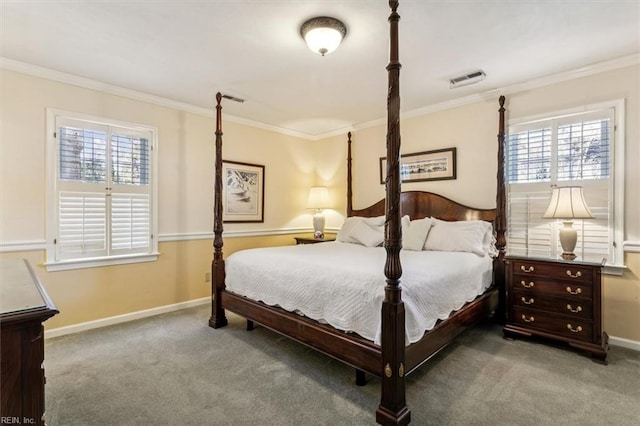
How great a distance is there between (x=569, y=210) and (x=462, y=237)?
905 millimetres

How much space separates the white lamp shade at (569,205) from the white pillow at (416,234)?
3.72ft

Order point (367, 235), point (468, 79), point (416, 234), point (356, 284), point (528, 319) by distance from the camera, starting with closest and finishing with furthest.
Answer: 1. point (356, 284)
2. point (528, 319)
3. point (468, 79)
4. point (416, 234)
5. point (367, 235)

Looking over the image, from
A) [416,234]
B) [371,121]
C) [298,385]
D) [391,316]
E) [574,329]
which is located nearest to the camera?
[391,316]

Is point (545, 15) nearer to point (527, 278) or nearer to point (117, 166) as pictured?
point (527, 278)

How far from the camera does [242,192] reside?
14.6ft

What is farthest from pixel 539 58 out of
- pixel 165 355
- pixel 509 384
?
pixel 165 355

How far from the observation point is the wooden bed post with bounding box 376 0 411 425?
1708 mm

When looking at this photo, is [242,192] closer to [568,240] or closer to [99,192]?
[99,192]

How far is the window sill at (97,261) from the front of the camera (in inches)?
117

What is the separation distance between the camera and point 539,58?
271cm

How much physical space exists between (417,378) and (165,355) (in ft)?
6.58

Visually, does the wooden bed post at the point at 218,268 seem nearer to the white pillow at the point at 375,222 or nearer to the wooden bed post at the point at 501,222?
the white pillow at the point at 375,222

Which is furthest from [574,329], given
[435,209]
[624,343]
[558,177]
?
[435,209]

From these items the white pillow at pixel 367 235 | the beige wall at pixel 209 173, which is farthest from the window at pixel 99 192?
the white pillow at pixel 367 235
